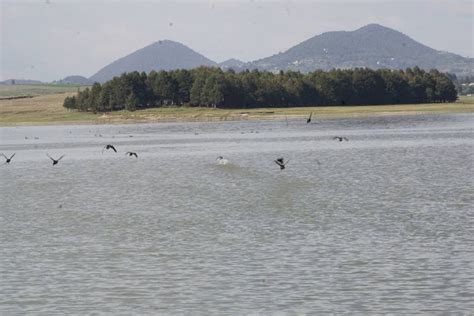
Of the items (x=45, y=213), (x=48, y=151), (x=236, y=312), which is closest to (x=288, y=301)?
(x=236, y=312)

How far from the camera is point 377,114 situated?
185000 mm

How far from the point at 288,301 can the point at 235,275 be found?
3.60 metres

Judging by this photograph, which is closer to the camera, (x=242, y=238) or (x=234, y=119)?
(x=242, y=238)

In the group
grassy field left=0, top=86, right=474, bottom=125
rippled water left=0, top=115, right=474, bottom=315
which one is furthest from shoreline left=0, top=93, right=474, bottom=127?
rippled water left=0, top=115, right=474, bottom=315

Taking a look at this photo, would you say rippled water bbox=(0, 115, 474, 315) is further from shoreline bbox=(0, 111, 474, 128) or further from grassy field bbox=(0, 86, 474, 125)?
grassy field bbox=(0, 86, 474, 125)

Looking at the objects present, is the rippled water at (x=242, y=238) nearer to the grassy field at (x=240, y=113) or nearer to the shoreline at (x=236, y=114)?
the shoreline at (x=236, y=114)

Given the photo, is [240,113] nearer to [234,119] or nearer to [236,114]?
[236,114]

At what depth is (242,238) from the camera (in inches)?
1345

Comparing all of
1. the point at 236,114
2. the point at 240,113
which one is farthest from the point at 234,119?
the point at 240,113

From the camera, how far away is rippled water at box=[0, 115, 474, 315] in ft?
80.8

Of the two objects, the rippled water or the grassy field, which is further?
the grassy field

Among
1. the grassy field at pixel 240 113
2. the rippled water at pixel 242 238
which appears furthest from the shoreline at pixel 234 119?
the rippled water at pixel 242 238

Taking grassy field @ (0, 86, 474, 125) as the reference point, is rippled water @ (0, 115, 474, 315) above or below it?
above

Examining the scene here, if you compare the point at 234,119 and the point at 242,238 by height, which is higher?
the point at 242,238
